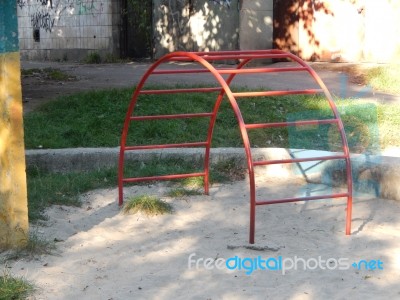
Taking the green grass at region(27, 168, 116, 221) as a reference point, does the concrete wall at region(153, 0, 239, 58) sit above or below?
above

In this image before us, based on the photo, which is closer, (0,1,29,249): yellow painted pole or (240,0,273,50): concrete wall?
(0,1,29,249): yellow painted pole

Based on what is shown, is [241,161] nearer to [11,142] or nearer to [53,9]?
[11,142]

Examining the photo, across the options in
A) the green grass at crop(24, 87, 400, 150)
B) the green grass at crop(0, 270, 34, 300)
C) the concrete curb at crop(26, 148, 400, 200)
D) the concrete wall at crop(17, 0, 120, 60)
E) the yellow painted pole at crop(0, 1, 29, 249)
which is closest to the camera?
the green grass at crop(0, 270, 34, 300)

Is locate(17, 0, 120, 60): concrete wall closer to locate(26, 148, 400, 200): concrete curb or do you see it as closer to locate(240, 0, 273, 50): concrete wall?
locate(240, 0, 273, 50): concrete wall

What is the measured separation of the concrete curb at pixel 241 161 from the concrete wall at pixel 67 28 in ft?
32.3

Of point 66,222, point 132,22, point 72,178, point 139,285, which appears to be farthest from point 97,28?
point 139,285

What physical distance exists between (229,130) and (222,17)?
6806mm

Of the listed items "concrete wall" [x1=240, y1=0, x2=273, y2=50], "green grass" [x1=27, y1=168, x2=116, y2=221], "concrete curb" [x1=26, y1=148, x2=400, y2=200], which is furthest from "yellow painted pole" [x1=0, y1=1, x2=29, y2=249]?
"concrete wall" [x1=240, y1=0, x2=273, y2=50]

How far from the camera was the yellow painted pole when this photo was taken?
13.9ft

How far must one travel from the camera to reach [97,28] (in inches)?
642

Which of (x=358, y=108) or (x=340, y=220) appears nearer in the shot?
(x=340, y=220)

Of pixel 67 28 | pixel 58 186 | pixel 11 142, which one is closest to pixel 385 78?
pixel 58 186

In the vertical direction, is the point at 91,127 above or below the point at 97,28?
below

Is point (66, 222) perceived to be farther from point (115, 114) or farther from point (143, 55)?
point (143, 55)
